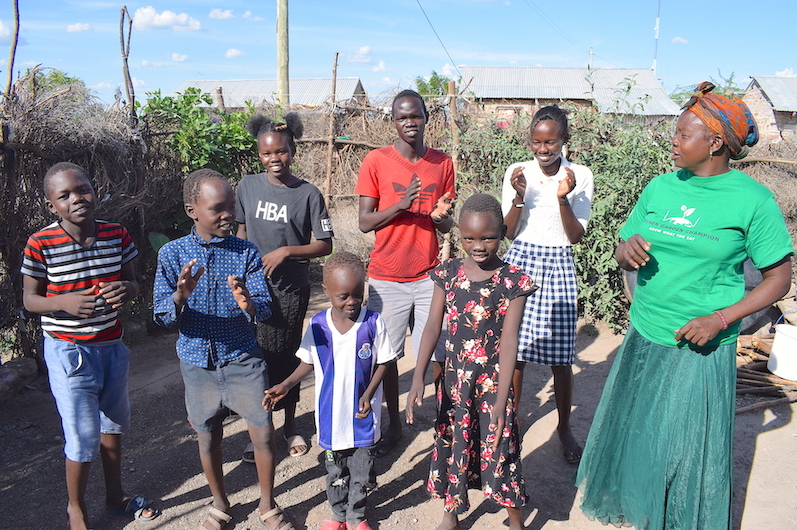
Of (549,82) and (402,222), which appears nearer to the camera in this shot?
(402,222)

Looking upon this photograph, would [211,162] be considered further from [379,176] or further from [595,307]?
[595,307]

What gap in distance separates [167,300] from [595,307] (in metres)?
4.77

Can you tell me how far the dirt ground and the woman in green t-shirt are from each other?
0.57m

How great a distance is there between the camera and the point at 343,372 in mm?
2498

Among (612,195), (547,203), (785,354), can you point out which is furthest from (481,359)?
(612,195)

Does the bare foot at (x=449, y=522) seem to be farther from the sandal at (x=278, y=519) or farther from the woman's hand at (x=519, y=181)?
the woman's hand at (x=519, y=181)

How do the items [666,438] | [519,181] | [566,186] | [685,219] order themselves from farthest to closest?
[519,181] < [566,186] < [666,438] < [685,219]

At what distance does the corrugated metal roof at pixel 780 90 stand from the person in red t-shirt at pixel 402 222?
2133 cm

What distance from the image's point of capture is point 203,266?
94.0 inches

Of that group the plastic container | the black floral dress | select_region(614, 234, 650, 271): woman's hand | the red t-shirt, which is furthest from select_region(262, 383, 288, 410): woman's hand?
the plastic container

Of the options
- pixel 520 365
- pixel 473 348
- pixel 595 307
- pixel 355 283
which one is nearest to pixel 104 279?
pixel 355 283

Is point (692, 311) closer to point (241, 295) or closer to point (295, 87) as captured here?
point (241, 295)

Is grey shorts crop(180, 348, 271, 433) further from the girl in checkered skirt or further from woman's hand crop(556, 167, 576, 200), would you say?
woman's hand crop(556, 167, 576, 200)

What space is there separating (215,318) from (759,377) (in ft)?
13.8
